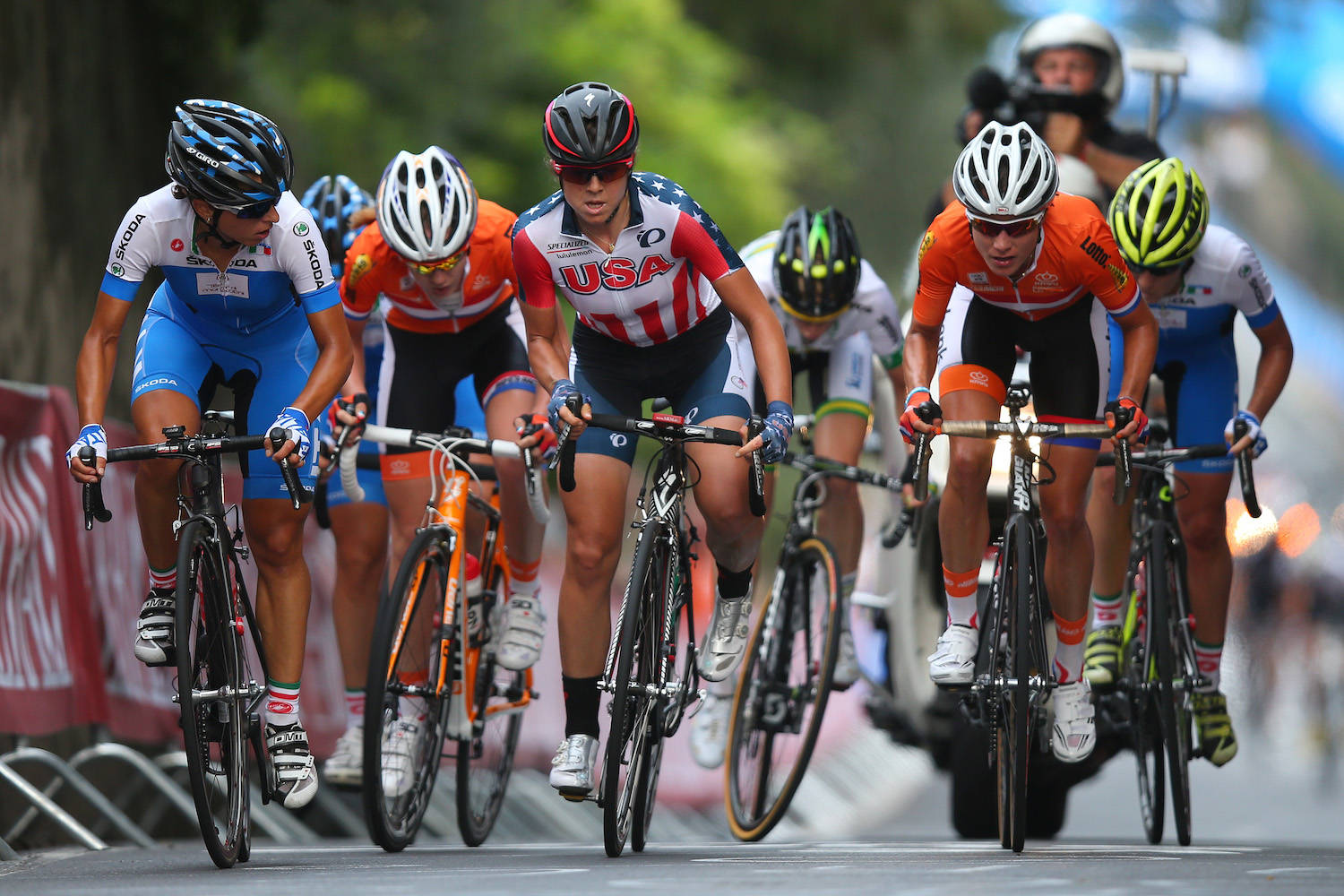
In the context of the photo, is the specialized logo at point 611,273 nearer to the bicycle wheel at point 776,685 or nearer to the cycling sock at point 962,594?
the cycling sock at point 962,594

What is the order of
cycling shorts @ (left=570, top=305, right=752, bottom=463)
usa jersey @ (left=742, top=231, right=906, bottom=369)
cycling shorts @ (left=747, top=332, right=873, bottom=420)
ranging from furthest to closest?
1. cycling shorts @ (left=747, top=332, right=873, bottom=420)
2. usa jersey @ (left=742, top=231, right=906, bottom=369)
3. cycling shorts @ (left=570, top=305, right=752, bottom=463)

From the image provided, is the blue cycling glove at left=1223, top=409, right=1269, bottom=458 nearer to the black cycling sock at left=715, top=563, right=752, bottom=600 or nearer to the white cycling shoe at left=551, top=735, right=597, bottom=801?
the black cycling sock at left=715, top=563, right=752, bottom=600

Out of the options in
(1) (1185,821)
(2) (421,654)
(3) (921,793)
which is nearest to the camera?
(2) (421,654)

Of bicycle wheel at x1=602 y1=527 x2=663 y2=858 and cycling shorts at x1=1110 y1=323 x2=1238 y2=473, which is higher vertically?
cycling shorts at x1=1110 y1=323 x2=1238 y2=473

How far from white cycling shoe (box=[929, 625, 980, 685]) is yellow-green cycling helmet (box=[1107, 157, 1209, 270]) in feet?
5.95

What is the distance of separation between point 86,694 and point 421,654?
238 cm

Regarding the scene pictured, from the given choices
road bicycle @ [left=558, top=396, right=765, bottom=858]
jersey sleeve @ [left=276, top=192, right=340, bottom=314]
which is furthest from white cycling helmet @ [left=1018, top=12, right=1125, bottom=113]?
jersey sleeve @ [left=276, top=192, right=340, bottom=314]

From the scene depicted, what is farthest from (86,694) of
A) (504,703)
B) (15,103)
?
(15,103)

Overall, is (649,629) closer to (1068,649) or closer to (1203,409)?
(1068,649)

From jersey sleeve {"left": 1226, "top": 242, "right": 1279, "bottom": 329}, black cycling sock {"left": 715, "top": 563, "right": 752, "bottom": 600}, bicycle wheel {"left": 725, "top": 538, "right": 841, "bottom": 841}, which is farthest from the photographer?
bicycle wheel {"left": 725, "top": 538, "right": 841, "bottom": 841}

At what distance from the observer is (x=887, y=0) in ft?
96.2

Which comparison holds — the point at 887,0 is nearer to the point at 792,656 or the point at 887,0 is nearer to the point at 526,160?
the point at 526,160

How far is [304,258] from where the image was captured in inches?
283

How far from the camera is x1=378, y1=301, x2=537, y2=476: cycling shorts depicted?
8.78 metres
